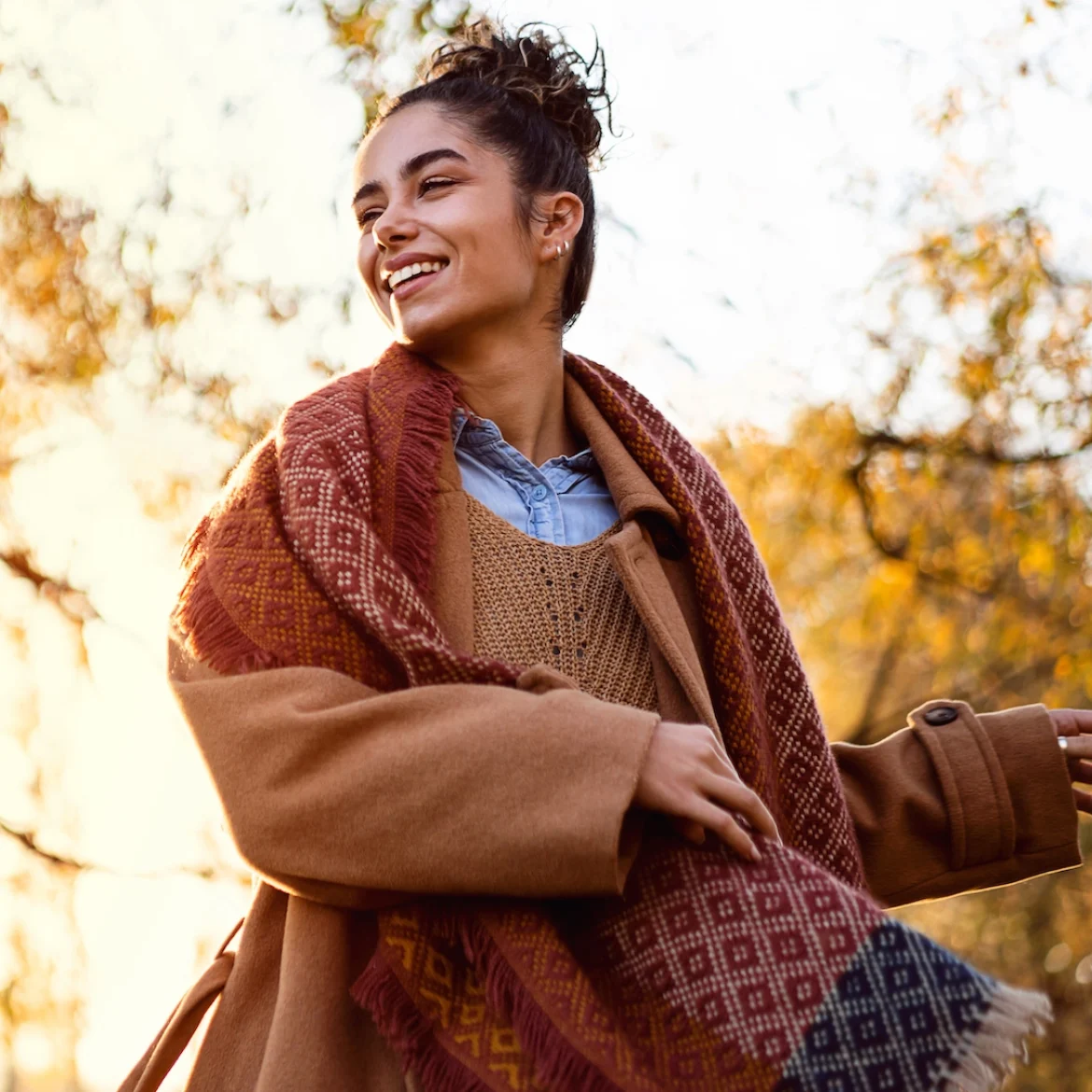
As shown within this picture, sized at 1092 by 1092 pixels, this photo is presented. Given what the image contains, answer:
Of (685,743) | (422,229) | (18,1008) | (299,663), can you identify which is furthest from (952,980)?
(18,1008)

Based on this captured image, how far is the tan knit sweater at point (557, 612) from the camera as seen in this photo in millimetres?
2107

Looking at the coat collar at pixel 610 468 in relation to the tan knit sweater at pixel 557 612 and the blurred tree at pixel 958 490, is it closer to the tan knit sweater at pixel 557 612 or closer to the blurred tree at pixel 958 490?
the tan knit sweater at pixel 557 612

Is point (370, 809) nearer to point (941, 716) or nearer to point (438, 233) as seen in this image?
point (438, 233)

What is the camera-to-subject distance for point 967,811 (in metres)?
2.45

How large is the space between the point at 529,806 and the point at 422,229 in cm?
113

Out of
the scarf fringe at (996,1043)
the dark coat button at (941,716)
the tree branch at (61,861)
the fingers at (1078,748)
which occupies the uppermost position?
the dark coat button at (941,716)

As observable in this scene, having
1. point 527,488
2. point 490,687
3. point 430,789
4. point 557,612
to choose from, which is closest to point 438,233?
point 527,488

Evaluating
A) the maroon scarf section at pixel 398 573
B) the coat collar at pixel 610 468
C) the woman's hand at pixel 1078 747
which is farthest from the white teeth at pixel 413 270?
the woman's hand at pixel 1078 747

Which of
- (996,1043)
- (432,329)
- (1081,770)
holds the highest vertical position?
(432,329)

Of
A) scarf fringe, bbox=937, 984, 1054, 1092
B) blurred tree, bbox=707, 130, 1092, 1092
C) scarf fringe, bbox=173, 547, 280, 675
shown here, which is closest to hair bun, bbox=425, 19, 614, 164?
scarf fringe, bbox=173, 547, 280, 675

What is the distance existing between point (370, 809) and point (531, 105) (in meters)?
1.58

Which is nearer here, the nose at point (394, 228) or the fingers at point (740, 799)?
the fingers at point (740, 799)

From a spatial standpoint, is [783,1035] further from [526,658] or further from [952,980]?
[526,658]

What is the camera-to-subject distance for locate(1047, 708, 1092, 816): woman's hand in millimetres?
2484
